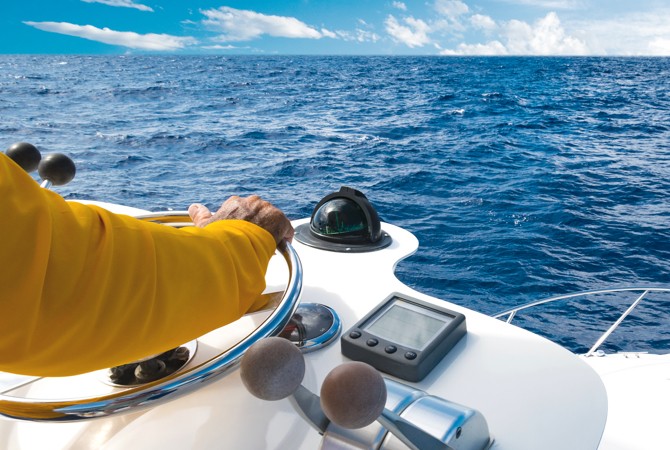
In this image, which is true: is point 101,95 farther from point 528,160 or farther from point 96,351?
point 96,351

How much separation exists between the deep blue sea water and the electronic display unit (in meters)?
3.28

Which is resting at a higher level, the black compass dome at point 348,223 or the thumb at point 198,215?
the thumb at point 198,215

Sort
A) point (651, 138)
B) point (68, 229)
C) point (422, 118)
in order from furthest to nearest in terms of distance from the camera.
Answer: point (422, 118) < point (651, 138) < point (68, 229)

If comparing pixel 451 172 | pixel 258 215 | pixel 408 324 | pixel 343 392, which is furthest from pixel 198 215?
pixel 451 172

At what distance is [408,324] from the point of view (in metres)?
0.91

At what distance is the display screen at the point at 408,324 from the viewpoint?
0.87 meters

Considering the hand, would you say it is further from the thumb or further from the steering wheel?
the steering wheel

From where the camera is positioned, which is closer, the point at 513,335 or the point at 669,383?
the point at 513,335

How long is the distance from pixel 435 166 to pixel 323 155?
1.94 meters

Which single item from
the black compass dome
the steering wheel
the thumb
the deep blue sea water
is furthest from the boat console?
the deep blue sea water

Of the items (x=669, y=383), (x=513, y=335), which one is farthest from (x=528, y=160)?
(x=513, y=335)

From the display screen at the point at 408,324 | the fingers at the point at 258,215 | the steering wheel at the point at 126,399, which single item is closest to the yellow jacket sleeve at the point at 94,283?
the steering wheel at the point at 126,399

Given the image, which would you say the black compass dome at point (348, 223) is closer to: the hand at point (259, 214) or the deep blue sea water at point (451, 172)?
the hand at point (259, 214)

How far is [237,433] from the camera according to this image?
74 centimetres
